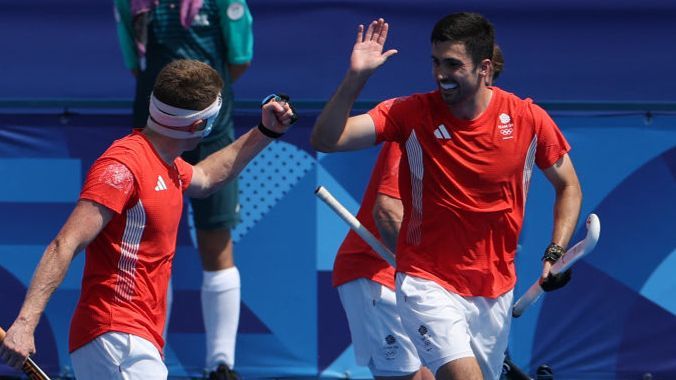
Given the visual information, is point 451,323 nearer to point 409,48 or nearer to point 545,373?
point 545,373

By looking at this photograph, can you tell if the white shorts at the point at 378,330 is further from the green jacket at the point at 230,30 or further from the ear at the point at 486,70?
the green jacket at the point at 230,30

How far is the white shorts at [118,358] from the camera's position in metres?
5.82

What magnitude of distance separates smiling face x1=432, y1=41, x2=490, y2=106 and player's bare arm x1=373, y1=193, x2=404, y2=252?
74 centimetres

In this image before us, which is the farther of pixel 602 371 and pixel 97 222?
pixel 602 371

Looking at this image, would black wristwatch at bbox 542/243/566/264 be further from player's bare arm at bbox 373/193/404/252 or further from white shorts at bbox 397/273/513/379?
player's bare arm at bbox 373/193/404/252

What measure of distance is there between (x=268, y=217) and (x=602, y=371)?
2053mm

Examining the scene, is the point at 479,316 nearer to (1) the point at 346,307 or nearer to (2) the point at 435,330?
(2) the point at 435,330

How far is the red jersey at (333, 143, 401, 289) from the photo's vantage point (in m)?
7.04

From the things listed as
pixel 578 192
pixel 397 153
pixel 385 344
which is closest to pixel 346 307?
pixel 385 344

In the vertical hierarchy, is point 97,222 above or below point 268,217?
above

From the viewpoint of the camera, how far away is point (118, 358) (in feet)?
19.1

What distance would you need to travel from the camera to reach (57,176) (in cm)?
838

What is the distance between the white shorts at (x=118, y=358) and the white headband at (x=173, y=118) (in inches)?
33.1

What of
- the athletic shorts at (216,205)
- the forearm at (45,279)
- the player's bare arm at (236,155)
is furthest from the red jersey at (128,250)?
the athletic shorts at (216,205)
